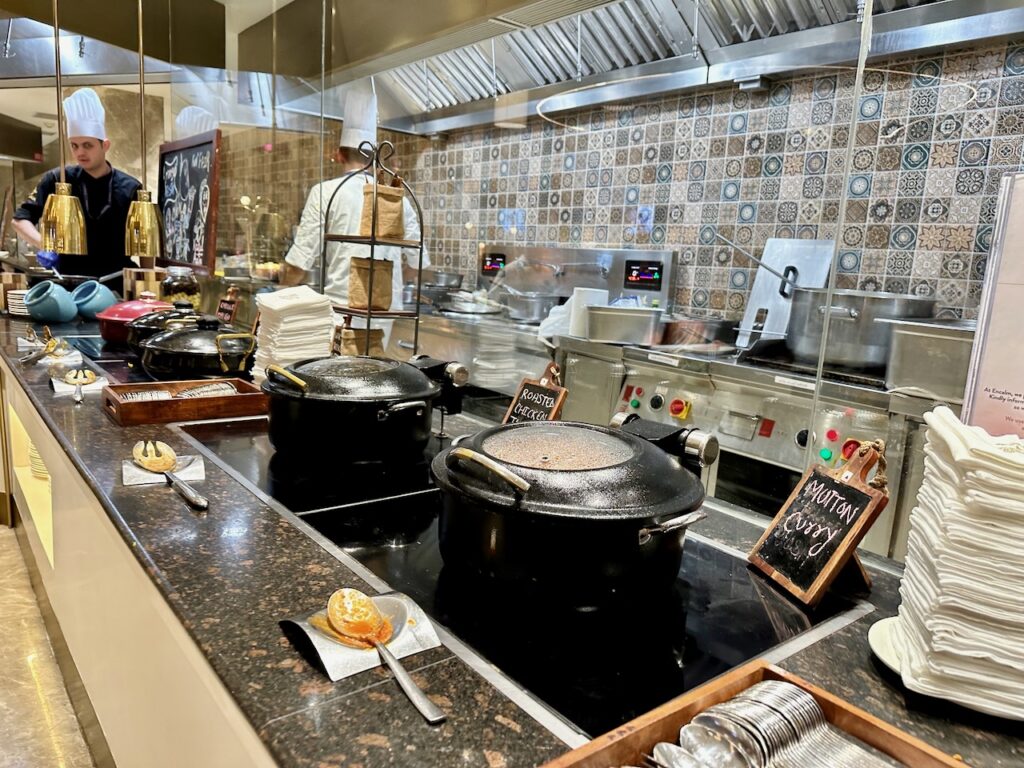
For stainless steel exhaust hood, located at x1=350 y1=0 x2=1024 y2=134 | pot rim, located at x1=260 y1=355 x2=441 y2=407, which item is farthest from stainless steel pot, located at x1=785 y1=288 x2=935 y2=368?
pot rim, located at x1=260 y1=355 x2=441 y2=407

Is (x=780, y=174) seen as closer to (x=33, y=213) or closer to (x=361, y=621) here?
(x=361, y=621)

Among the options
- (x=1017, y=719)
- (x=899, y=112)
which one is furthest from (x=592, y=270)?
(x=1017, y=719)

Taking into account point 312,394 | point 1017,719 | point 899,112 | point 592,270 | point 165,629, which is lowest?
point 165,629

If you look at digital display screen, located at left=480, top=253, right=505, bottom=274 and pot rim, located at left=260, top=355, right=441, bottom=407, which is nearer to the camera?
pot rim, located at left=260, top=355, right=441, bottom=407

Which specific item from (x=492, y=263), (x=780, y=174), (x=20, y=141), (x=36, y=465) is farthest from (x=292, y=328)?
(x=20, y=141)

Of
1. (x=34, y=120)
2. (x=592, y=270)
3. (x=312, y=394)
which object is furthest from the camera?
(x=34, y=120)

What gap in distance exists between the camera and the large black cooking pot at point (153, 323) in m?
2.55

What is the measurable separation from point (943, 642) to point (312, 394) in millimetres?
1151

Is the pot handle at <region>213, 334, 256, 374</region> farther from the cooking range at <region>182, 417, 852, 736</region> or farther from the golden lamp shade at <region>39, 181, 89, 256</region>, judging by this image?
the cooking range at <region>182, 417, 852, 736</region>

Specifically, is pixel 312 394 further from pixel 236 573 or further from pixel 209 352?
pixel 209 352

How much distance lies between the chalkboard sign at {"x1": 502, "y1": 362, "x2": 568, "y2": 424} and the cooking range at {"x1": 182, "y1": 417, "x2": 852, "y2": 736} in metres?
0.32

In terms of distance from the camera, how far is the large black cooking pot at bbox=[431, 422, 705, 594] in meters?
0.91

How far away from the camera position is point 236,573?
1.02m

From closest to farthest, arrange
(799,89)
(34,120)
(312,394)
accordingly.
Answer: (312,394) < (799,89) < (34,120)
